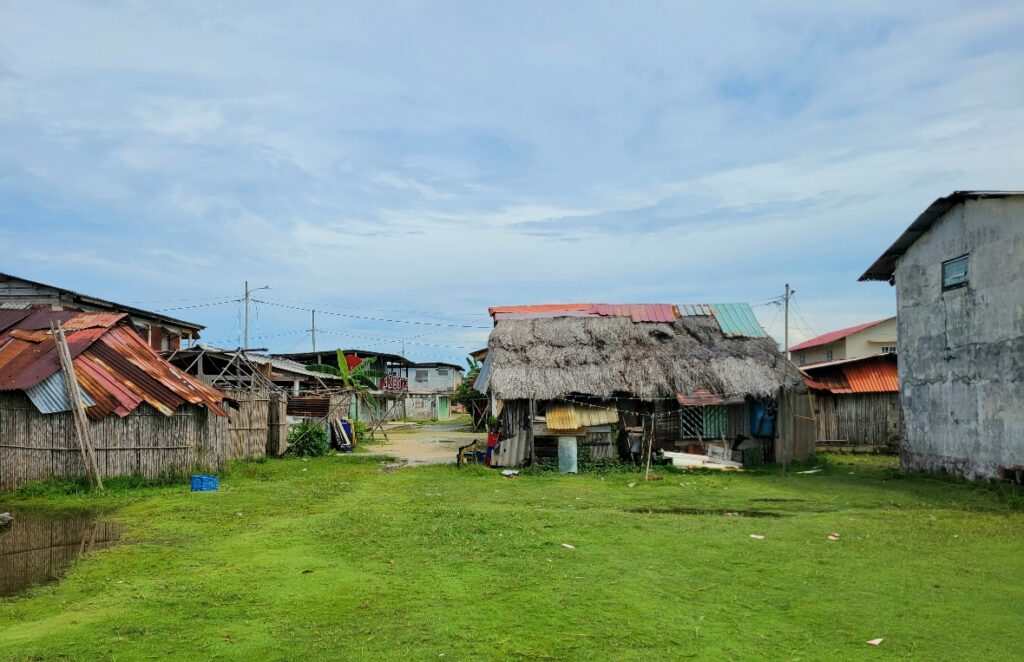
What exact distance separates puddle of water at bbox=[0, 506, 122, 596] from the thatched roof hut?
10.6 m

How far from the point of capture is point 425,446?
99.2 ft

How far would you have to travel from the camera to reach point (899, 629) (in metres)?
6.52

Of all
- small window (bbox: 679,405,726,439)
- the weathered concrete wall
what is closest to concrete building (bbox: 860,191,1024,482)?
the weathered concrete wall

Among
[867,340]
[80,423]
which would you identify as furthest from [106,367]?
[867,340]

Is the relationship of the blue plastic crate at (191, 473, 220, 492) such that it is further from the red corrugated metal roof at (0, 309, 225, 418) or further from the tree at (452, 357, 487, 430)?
the tree at (452, 357, 487, 430)

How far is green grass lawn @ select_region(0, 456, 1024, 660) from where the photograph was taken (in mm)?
6113

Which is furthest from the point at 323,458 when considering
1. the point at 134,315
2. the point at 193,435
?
the point at 134,315

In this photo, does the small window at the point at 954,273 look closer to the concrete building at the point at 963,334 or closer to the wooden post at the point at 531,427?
the concrete building at the point at 963,334

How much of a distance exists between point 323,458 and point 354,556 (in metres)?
15.4

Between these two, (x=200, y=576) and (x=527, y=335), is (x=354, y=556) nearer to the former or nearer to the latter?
(x=200, y=576)

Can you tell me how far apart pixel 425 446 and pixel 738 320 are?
45.1 ft

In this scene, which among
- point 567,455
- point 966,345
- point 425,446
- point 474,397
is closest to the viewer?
point 966,345

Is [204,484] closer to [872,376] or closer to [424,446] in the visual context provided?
[424,446]

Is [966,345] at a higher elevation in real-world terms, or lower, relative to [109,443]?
higher
